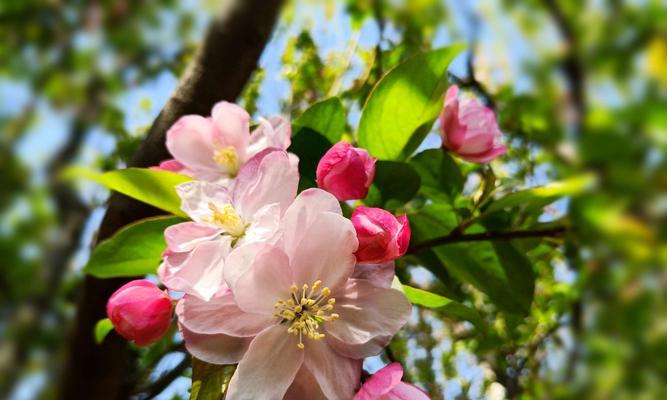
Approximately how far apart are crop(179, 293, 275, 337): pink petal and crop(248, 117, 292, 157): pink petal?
5.5 inches

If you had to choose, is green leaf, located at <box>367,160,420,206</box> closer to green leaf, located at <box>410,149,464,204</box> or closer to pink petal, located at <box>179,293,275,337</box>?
green leaf, located at <box>410,149,464,204</box>

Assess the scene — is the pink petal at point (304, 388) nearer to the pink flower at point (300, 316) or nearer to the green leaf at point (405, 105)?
the pink flower at point (300, 316)

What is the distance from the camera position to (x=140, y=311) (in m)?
0.38

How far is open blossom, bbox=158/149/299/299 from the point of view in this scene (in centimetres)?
35

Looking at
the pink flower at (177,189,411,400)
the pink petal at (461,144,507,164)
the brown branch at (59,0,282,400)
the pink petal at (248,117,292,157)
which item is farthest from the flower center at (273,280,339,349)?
the brown branch at (59,0,282,400)

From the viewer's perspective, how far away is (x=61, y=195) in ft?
4.31

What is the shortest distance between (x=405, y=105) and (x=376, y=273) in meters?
0.18

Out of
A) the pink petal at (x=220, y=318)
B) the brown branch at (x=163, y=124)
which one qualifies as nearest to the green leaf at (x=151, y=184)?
the pink petal at (x=220, y=318)

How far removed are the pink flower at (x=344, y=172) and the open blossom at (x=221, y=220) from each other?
22 millimetres

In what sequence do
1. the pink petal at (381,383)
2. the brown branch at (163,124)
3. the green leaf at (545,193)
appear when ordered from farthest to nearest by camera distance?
the brown branch at (163,124)
the green leaf at (545,193)
the pink petal at (381,383)

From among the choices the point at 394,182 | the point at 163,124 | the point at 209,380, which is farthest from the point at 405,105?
the point at 163,124

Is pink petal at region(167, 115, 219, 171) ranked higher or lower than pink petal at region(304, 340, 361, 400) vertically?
higher

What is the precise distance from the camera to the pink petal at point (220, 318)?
0.34 m

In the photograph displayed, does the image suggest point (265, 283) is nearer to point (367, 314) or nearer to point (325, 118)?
point (367, 314)
